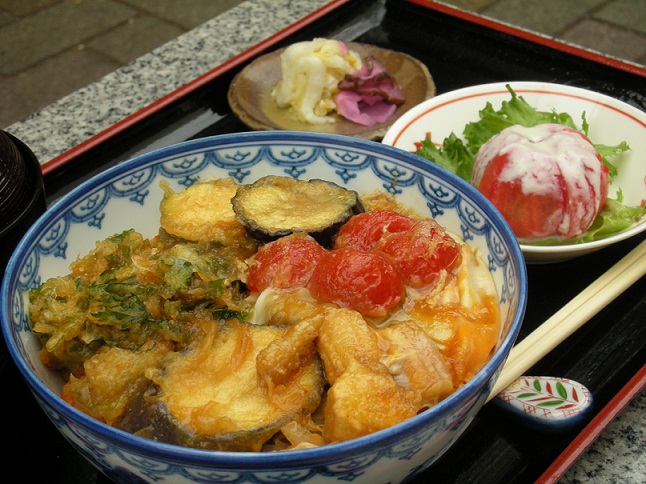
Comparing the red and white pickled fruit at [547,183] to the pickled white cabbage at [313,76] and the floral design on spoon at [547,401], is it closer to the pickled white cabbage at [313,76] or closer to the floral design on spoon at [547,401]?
the floral design on spoon at [547,401]

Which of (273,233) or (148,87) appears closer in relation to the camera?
(273,233)

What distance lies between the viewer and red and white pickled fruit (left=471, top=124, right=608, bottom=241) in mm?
1808

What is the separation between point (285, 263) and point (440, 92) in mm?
1418

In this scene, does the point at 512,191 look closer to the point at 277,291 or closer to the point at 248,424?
the point at 277,291

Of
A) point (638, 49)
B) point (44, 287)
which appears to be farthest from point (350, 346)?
point (638, 49)

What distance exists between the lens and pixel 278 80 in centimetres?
257

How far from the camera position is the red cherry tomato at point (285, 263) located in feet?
3.98

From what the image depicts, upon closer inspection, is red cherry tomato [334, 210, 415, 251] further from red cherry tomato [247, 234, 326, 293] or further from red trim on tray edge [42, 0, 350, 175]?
red trim on tray edge [42, 0, 350, 175]

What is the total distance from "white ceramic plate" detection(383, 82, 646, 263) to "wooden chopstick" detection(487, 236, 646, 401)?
17.8 inches

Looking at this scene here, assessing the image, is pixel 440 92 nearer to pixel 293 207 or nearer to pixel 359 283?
pixel 293 207

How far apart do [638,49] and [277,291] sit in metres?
3.75

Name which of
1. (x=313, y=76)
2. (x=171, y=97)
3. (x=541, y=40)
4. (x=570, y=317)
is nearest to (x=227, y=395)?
(x=570, y=317)

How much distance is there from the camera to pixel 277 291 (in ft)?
3.98

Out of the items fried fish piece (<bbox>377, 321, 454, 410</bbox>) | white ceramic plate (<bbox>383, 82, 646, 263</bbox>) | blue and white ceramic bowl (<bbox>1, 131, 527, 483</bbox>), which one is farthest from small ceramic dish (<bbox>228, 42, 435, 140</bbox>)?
fried fish piece (<bbox>377, 321, 454, 410</bbox>)
